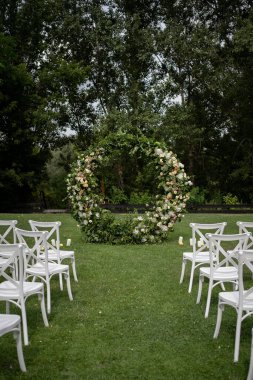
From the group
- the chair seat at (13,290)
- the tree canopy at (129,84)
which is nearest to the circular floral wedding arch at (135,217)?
the chair seat at (13,290)

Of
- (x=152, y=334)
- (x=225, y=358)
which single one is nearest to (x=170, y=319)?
(x=152, y=334)

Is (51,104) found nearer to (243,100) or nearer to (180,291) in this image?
(243,100)

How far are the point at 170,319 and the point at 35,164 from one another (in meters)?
22.6

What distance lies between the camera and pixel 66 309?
711 centimetres

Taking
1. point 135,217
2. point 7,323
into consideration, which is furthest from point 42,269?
point 135,217

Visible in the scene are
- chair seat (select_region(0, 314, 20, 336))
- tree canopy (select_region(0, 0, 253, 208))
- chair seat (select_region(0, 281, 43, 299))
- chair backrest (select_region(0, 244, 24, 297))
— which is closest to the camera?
chair seat (select_region(0, 314, 20, 336))

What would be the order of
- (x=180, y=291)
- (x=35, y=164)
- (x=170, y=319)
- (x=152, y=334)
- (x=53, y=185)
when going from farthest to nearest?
(x=53, y=185), (x=35, y=164), (x=180, y=291), (x=170, y=319), (x=152, y=334)

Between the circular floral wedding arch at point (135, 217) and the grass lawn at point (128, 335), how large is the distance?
3799 millimetres

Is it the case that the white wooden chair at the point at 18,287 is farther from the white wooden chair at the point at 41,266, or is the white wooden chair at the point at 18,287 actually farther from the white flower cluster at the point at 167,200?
the white flower cluster at the point at 167,200

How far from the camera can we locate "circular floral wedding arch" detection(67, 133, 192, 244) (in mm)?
13227

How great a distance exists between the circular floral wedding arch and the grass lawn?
12.5 feet

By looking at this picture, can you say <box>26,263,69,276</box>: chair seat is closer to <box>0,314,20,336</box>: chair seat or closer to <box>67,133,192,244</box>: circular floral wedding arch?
→ <box>0,314,20,336</box>: chair seat

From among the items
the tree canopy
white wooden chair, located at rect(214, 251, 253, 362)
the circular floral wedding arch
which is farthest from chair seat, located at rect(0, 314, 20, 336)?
the tree canopy

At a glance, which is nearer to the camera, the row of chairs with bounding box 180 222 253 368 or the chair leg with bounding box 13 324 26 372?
the chair leg with bounding box 13 324 26 372
